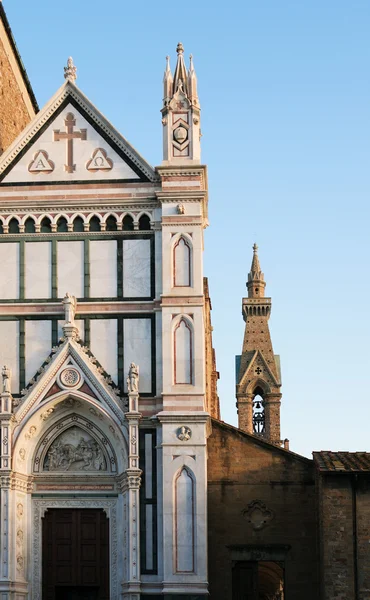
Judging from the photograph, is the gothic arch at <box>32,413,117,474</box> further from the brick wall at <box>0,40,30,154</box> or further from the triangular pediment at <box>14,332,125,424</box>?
the brick wall at <box>0,40,30,154</box>

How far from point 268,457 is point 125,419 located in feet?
11.7

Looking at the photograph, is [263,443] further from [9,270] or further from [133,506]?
[9,270]

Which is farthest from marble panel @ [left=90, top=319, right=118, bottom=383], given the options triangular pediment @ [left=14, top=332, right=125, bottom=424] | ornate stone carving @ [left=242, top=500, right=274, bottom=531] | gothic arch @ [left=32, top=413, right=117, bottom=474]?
ornate stone carving @ [left=242, top=500, right=274, bottom=531]

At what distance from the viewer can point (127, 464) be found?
81.9 feet

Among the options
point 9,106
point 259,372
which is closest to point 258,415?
point 259,372

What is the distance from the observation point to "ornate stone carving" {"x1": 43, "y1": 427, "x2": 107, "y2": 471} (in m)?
25.7

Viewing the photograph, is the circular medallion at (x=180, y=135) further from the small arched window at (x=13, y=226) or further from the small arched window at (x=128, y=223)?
the small arched window at (x=13, y=226)

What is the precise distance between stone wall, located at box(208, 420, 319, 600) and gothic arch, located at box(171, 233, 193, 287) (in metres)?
3.36

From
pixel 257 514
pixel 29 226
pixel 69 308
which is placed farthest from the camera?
pixel 29 226

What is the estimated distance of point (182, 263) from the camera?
25953mm

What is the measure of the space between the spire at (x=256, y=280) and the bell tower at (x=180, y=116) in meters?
60.0

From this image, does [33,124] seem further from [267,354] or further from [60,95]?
[267,354]

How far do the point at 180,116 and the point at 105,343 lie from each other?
563 centimetres

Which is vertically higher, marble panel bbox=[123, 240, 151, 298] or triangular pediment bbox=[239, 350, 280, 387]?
triangular pediment bbox=[239, 350, 280, 387]
